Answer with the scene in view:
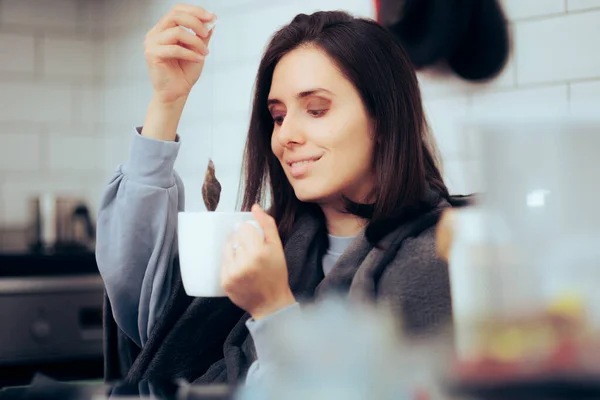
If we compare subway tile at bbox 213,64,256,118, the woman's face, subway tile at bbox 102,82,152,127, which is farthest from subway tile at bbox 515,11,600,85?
subway tile at bbox 102,82,152,127

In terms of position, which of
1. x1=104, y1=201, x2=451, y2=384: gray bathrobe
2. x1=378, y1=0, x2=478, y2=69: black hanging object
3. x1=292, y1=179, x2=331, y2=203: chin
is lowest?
x1=104, y1=201, x2=451, y2=384: gray bathrobe

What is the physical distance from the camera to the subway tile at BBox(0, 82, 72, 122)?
2613 millimetres

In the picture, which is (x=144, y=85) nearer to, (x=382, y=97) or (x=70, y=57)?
(x=70, y=57)

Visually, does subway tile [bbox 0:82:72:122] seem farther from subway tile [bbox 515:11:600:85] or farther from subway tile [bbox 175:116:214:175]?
subway tile [bbox 515:11:600:85]

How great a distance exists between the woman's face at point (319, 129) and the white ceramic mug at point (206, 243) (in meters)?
0.26

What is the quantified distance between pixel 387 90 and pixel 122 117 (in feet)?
5.08

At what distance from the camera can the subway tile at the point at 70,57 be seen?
8.75 feet

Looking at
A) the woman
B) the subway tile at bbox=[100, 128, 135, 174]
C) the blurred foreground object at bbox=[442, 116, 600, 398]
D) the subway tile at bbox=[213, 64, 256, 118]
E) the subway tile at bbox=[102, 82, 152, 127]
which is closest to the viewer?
the blurred foreground object at bbox=[442, 116, 600, 398]

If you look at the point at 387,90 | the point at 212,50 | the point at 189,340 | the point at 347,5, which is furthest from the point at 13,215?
the point at 387,90

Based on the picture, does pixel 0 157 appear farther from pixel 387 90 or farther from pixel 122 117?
pixel 387 90

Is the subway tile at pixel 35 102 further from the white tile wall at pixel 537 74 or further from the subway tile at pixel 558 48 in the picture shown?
the subway tile at pixel 558 48

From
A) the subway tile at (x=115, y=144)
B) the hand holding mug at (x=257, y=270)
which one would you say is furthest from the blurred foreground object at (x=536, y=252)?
the subway tile at (x=115, y=144)

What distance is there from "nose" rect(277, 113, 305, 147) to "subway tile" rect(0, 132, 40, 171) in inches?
69.0

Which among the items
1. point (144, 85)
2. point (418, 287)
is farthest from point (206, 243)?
point (144, 85)
